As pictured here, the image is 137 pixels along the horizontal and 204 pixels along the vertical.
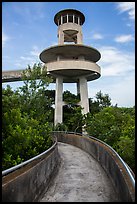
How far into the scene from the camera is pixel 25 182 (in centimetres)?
625

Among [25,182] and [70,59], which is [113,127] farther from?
[70,59]

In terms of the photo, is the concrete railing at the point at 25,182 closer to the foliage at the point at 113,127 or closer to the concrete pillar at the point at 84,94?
the foliage at the point at 113,127

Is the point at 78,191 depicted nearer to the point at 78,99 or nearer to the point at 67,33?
the point at 78,99

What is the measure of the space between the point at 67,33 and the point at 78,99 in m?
11.2

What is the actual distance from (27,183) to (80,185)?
3314 millimetres

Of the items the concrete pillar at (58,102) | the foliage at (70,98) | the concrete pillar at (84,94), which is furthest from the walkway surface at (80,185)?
the foliage at (70,98)

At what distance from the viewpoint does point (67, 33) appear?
1433 inches

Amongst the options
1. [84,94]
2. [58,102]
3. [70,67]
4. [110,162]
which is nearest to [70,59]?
[70,67]

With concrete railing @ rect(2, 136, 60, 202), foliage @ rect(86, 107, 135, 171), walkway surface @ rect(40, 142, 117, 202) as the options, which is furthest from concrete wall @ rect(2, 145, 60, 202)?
foliage @ rect(86, 107, 135, 171)

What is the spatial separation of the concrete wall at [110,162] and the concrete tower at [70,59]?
310 inches

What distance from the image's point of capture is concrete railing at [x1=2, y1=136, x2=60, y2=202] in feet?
17.1

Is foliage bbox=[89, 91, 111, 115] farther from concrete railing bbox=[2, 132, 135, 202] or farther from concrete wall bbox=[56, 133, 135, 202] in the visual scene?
concrete railing bbox=[2, 132, 135, 202]

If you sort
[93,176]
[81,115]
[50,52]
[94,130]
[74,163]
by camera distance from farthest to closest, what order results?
[50,52] → [81,115] → [94,130] → [74,163] → [93,176]

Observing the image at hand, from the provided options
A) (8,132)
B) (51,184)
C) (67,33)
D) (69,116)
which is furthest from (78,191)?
(67,33)
